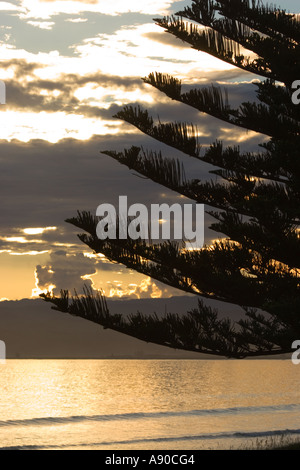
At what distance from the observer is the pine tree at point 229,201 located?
12.8m

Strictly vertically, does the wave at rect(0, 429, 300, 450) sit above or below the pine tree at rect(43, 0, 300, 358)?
below

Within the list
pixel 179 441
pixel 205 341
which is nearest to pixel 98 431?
pixel 179 441

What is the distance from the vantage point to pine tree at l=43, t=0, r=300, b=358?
12.8 m

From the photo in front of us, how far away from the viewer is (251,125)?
13.9 meters

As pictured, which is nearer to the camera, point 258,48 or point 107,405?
point 258,48

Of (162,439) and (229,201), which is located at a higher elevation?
(229,201)

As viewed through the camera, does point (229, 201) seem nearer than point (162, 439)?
Yes

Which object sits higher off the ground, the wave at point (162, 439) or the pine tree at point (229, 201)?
the pine tree at point (229, 201)

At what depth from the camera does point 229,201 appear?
14492mm

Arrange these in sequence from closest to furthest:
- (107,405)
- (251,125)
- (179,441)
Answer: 1. (251,125)
2. (179,441)
3. (107,405)

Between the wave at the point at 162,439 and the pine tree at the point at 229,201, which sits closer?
the pine tree at the point at 229,201

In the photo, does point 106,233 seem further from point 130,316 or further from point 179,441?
point 179,441

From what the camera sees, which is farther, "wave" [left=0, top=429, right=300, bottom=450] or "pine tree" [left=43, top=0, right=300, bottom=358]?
"wave" [left=0, top=429, right=300, bottom=450]

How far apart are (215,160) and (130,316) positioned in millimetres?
3655
